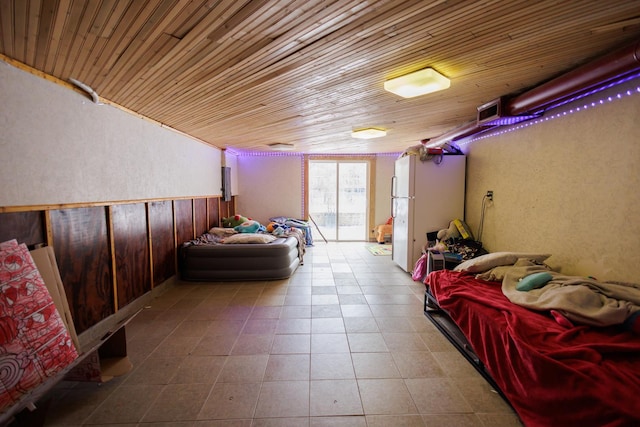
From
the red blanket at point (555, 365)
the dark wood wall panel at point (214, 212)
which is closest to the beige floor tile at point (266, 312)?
the red blanket at point (555, 365)

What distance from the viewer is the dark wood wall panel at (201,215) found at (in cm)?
487

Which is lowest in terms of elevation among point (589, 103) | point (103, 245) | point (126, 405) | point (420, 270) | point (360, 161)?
point (126, 405)

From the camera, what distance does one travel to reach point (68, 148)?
7.32ft

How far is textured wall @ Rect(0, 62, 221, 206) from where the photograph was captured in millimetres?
1820

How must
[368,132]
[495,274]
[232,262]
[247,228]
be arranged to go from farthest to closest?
[247,228] → [368,132] → [232,262] → [495,274]

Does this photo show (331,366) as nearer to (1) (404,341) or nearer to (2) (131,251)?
(1) (404,341)

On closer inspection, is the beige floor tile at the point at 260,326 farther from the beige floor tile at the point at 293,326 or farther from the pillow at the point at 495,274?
the pillow at the point at 495,274

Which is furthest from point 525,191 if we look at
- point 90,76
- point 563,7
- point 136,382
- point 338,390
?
Answer: point 90,76

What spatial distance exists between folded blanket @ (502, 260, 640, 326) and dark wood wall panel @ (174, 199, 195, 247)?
426 centimetres

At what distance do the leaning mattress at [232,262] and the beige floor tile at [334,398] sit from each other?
2.36m

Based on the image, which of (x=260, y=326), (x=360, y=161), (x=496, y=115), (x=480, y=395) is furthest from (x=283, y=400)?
(x=360, y=161)

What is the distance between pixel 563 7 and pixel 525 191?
6.67 ft

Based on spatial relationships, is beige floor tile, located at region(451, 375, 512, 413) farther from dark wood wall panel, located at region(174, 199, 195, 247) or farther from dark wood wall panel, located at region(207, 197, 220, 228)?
dark wood wall panel, located at region(207, 197, 220, 228)

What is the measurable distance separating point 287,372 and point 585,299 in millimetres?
2081
